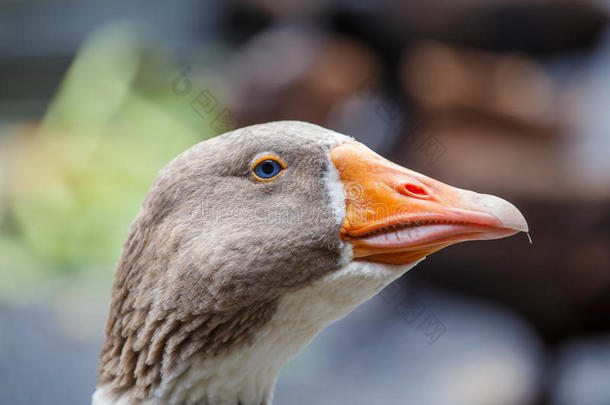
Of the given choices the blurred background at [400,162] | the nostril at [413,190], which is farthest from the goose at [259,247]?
the blurred background at [400,162]

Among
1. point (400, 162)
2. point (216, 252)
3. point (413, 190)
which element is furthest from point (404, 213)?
point (400, 162)

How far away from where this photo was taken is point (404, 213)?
2.13 m

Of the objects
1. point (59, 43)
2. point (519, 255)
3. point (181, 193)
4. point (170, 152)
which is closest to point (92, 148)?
point (170, 152)

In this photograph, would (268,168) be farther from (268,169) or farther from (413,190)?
(413,190)

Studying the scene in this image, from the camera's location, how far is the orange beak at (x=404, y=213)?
6.75 feet

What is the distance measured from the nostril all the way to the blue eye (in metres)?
0.44

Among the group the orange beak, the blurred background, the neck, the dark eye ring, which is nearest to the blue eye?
the dark eye ring

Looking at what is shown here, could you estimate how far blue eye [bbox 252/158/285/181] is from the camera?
2.26m

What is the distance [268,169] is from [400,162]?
5.31 metres

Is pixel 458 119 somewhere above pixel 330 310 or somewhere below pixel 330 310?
above

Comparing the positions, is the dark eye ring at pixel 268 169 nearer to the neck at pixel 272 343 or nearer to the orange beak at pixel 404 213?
the orange beak at pixel 404 213

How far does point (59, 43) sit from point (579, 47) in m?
8.54

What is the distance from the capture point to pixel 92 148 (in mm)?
7602

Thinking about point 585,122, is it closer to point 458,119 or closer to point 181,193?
point 458,119
